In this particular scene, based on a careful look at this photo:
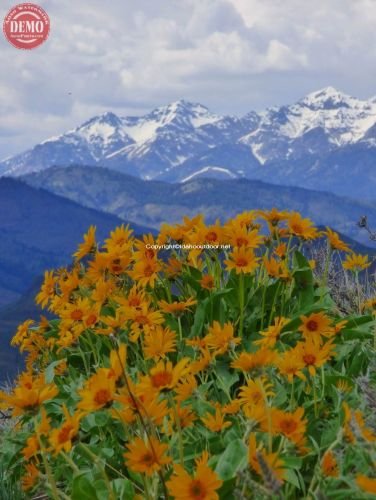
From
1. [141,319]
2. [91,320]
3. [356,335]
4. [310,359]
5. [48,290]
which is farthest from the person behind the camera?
[48,290]

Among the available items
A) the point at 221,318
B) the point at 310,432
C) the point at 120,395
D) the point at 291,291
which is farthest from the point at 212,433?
the point at 291,291

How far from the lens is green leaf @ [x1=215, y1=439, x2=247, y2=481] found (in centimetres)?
256

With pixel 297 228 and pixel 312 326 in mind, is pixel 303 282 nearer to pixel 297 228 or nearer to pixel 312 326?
pixel 297 228

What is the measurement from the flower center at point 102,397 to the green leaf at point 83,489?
693 mm

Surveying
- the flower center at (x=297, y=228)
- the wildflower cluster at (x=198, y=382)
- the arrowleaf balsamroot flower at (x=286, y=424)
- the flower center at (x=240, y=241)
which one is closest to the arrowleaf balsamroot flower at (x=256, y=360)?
the wildflower cluster at (x=198, y=382)

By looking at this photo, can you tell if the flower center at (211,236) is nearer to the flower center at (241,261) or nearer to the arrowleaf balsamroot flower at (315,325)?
the flower center at (241,261)

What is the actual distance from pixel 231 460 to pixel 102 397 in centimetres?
63

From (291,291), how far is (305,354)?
5.78 ft

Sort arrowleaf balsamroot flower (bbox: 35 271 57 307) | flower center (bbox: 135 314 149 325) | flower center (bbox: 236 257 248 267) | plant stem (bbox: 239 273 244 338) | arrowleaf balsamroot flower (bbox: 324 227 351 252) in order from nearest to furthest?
flower center (bbox: 135 314 149 325)
flower center (bbox: 236 257 248 267)
plant stem (bbox: 239 273 244 338)
arrowleaf balsamroot flower (bbox: 324 227 351 252)
arrowleaf balsamroot flower (bbox: 35 271 57 307)

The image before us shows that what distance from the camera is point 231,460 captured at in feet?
8.46

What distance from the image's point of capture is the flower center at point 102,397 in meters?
2.25

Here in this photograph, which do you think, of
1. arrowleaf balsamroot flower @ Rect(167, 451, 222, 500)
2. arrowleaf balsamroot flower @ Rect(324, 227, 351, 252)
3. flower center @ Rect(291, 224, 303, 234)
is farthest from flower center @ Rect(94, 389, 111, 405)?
arrowleaf balsamroot flower @ Rect(324, 227, 351, 252)

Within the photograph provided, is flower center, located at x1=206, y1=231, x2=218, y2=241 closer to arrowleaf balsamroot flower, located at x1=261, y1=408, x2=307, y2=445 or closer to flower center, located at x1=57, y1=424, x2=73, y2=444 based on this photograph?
arrowleaf balsamroot flower, located at x1=261, y1=408, x2=307, y2=445

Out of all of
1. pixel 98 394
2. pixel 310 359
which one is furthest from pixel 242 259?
pixel 98 394
